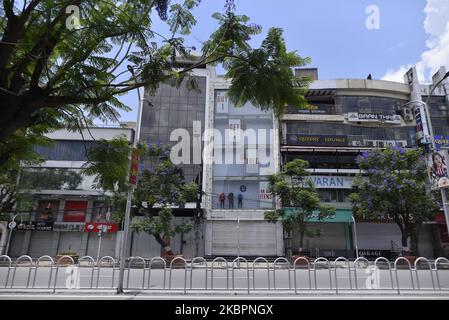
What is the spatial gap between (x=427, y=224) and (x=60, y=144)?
113ft

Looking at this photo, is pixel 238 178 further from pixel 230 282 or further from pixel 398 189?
pixel 230 282

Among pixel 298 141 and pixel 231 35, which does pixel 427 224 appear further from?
pixel 231 35

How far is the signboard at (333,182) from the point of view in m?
29.6

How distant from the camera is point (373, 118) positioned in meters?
31.1

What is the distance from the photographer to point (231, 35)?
4543 millimetres

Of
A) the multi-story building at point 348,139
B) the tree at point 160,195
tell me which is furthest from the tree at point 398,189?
the tree at point 160,195

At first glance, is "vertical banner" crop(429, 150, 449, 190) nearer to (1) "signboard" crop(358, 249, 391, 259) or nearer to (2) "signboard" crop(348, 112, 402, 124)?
(1) "signboard" crop(358, 249, 391, 259)

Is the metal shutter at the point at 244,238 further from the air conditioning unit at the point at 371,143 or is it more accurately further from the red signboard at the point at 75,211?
the air conditioning unit at the point at 371,143

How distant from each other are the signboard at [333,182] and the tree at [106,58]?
86.1 ft

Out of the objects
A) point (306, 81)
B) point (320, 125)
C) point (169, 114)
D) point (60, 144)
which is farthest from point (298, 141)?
point (306, 81)

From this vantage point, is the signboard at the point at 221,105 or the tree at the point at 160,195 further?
the signboard at the point at 221,105

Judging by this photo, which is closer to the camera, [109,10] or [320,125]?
[109,10]

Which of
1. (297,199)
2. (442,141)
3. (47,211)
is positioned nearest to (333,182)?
(297,199)

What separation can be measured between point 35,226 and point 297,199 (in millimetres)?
22244
